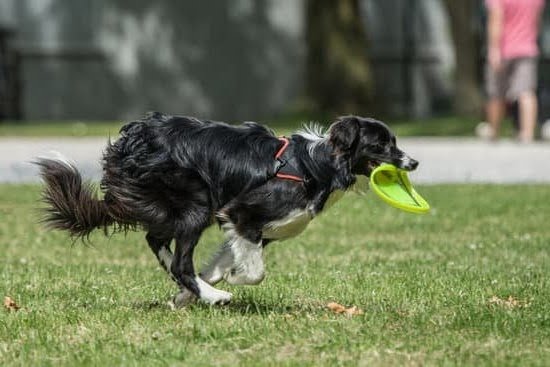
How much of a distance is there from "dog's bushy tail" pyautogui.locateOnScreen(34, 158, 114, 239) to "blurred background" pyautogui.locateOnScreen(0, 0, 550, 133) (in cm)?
2148

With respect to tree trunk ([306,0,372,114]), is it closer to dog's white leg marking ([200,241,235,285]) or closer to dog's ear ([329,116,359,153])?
dog's white leg marking ([200,241,235,285])

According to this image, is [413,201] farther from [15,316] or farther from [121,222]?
[15,316]

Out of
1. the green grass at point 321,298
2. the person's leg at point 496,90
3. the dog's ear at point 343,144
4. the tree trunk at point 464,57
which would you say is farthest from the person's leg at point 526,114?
the dog's ear at point 343,144

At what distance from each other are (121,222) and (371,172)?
1.33 m

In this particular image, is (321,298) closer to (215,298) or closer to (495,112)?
(215,298)

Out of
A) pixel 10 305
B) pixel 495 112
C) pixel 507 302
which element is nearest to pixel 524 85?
pixel 495 112

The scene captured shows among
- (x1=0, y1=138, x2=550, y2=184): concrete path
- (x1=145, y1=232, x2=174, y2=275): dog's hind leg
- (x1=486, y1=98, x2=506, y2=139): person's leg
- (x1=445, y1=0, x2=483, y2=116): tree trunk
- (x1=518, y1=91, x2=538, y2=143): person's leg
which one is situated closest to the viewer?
(x1=145, y1=232, x2=174, y2=275): dog's hind leg

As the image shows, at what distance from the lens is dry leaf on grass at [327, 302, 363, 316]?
642 cm

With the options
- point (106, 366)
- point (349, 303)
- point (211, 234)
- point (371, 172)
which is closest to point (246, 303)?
point (349, 303)

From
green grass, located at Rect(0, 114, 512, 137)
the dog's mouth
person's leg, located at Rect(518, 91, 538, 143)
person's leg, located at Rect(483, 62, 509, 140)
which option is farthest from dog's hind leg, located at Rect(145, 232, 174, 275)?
green grass, located at Rect(0, 114, 512, 137)

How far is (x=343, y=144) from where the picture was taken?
252 inches

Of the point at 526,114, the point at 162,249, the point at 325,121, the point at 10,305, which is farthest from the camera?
the point at 325,121

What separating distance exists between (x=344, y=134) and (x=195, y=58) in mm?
24064

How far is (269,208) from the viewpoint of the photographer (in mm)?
6402
